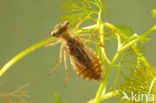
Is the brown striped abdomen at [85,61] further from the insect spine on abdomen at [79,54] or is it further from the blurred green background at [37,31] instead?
the blurred green background at [37,31]

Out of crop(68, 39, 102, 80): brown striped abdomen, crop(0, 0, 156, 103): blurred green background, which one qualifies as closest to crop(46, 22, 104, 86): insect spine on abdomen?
crop(68, 39, 102, 80): brown striped abdomen

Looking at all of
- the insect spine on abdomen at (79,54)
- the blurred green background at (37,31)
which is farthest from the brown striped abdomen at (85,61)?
the blurred green background at (37,31)

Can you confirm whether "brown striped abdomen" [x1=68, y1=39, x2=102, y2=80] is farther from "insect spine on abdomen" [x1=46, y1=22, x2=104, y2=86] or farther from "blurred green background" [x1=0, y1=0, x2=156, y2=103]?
"blurred green background" [x1=0, y1=0, x2=156, y2=103]

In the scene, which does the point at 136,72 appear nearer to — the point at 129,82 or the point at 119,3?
the point at 129,82

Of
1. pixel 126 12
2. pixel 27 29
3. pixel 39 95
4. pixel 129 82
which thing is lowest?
pixel 129 82

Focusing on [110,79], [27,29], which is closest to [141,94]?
[110,79]

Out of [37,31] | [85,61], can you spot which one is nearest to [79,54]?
[85,61]

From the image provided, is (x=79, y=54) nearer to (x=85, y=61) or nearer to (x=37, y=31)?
(x=85, y=61)
